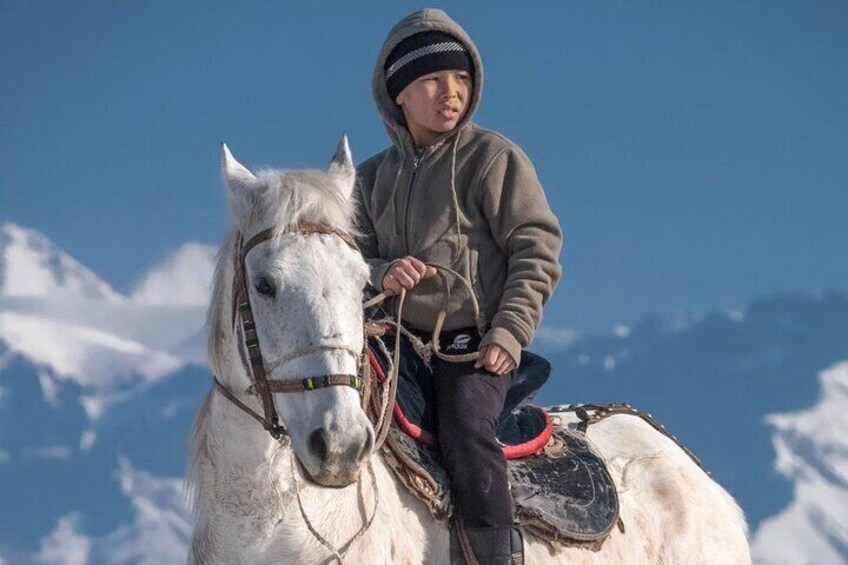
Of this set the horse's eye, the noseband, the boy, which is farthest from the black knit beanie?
the horse's eye

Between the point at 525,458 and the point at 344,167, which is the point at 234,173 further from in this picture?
the point at 525,458

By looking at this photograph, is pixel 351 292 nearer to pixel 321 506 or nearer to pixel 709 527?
pixel 321 506

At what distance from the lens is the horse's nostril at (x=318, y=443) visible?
437cm

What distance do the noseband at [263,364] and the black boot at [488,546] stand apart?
0.90 meters

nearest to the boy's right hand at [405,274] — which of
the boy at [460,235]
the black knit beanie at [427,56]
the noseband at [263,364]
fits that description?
the boy at [460,235]

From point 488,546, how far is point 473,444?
466 millimetres

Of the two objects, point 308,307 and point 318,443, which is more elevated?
point 308,307

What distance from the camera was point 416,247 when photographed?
228 inches

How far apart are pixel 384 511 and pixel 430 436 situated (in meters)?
0.53

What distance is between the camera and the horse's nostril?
14.3 feet

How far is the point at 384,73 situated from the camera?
248 inches

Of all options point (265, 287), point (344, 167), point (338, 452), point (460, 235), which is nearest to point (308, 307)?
point (265, 287)

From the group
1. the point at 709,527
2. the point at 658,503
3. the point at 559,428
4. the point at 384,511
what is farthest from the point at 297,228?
the point at 709,527

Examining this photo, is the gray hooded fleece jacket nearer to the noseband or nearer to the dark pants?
the dark pants
